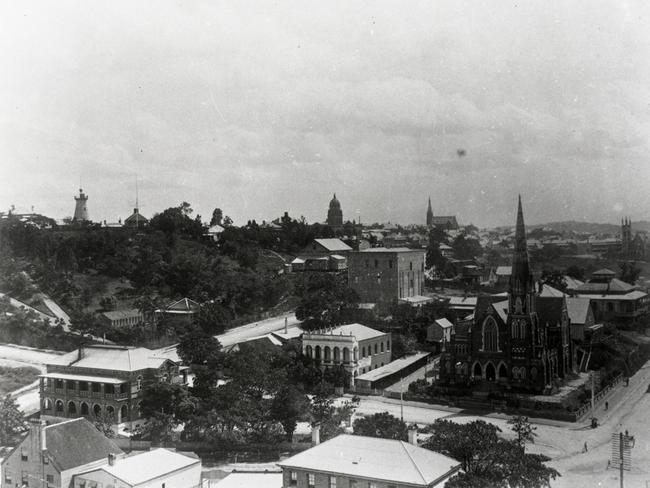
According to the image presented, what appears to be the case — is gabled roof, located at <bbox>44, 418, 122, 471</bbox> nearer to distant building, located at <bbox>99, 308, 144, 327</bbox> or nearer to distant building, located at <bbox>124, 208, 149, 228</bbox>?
distant building, located at <bbox>99, 308, 144, 327</bbox>

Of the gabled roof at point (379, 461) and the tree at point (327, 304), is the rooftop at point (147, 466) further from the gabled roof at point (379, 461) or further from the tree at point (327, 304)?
the tree at point (327, 304)

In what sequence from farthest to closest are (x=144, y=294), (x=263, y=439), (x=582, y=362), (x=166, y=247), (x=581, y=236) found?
(x=581, y=236) → (x=166, y=247) → (x=144, y=294) → (x=582, y=362) → (x=263, y=439)

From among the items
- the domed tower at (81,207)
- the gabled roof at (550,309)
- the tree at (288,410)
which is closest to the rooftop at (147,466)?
the tree at (288,410)

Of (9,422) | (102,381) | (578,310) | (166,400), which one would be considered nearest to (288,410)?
(166,400)

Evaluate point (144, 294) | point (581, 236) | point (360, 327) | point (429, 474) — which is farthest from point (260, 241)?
point (429, 474)

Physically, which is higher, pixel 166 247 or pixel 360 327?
pixel 166 247

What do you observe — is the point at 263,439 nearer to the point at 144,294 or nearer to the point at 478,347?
the point at 478,347

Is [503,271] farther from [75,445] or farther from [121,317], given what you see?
[75,445]
